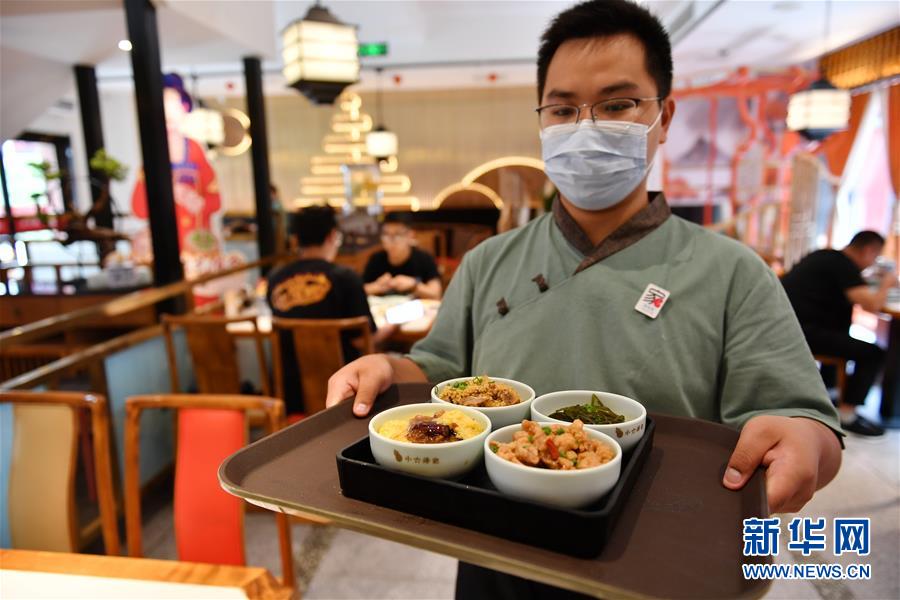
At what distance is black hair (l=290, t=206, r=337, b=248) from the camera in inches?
119

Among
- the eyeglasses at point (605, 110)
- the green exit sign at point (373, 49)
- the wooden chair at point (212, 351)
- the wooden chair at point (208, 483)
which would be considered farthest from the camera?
the green exit sign at point (373, 49)

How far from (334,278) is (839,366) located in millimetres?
3745

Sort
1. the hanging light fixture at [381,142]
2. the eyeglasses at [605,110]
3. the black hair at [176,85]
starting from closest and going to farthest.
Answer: the eyeglasses at [605,110], the black hair at [176,85], the hanging light fixture at [381,142]

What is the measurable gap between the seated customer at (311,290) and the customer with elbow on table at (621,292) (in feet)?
5.93

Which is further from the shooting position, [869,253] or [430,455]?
[869,253]

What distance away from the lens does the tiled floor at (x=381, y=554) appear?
8.18 ft

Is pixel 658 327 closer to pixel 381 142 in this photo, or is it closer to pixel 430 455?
pixel 430 455

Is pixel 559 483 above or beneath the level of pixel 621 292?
beneath

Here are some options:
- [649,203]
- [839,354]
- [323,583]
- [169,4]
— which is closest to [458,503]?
[649,203]

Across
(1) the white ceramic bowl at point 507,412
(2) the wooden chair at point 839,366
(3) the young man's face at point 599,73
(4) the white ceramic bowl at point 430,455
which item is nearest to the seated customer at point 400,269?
(2) the wooden chair at point 839,366

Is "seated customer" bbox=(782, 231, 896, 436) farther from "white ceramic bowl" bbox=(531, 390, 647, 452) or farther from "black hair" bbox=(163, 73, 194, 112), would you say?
"black hair" bbox=(163, 73, 194, 112)

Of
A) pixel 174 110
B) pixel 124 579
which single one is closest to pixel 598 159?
pixel 124 579

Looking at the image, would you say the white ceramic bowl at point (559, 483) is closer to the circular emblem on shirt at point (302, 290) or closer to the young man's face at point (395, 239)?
the circular emblem on shirt at point (302, 290)

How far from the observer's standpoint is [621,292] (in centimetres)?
108
